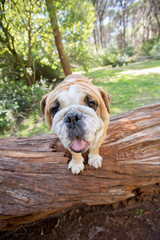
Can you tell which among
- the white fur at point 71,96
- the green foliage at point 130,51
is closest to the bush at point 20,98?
the white fur at point 71,96

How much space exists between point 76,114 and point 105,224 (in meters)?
1.85

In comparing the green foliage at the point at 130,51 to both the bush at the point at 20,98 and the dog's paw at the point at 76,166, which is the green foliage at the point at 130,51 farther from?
the dog's paw at the point at 76,166

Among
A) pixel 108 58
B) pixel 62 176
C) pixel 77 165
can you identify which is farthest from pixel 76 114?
pixel 108 58

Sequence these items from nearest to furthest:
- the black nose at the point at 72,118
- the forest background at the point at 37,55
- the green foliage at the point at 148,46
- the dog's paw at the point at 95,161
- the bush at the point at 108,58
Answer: the black nose at the point at 72,118
the dog's paw at the point at 95,161
the forest background at the point at 37,55
the bush at the point at 108,58
the green foliage at the point at 148,46

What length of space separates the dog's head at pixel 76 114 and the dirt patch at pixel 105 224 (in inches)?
52.7

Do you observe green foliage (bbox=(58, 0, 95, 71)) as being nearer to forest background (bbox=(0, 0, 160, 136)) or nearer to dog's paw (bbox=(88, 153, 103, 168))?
forest background (bbox=(0, 0, 160, 136))

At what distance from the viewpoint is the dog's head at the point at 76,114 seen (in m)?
1.21

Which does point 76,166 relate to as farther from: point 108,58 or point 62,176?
point 108,58

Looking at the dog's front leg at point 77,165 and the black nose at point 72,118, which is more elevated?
the black nose at point 72,118

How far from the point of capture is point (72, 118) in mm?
1182

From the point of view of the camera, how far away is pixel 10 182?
5.74 feet

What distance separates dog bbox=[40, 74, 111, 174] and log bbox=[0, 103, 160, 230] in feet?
0.69

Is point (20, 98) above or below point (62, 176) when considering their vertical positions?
above

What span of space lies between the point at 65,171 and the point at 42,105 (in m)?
0.99
